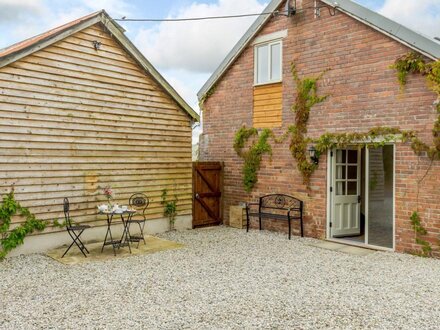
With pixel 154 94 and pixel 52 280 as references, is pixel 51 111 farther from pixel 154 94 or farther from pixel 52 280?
pixel 52 280

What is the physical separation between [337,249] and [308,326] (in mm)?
4290

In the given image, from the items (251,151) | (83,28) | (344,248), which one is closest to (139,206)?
(251,151)

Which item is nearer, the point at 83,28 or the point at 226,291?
the point at 226,291

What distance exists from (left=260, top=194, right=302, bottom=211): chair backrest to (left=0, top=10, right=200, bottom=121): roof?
9.76 ft

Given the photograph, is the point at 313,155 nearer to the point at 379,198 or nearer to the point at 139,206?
the point at 139,206

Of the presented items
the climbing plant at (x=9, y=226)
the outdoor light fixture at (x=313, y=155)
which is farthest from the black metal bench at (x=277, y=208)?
the climbing plant at (x=9, y=226)

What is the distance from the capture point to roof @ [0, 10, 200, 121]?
7238mm

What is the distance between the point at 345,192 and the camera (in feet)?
30.8

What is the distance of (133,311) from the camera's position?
15.4ft

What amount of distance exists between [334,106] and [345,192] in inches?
84.8

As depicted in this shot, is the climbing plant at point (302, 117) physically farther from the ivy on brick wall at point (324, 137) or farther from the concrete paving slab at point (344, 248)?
the concrete paving slab at point (344, 248)

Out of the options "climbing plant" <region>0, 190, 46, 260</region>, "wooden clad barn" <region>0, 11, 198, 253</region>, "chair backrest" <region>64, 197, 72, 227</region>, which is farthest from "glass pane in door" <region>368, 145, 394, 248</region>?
"climbing plant" <region>0, 190, 46, 260</region>

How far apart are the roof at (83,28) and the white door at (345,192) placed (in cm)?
408

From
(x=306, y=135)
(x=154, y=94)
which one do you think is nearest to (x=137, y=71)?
(x=154, y=94)
